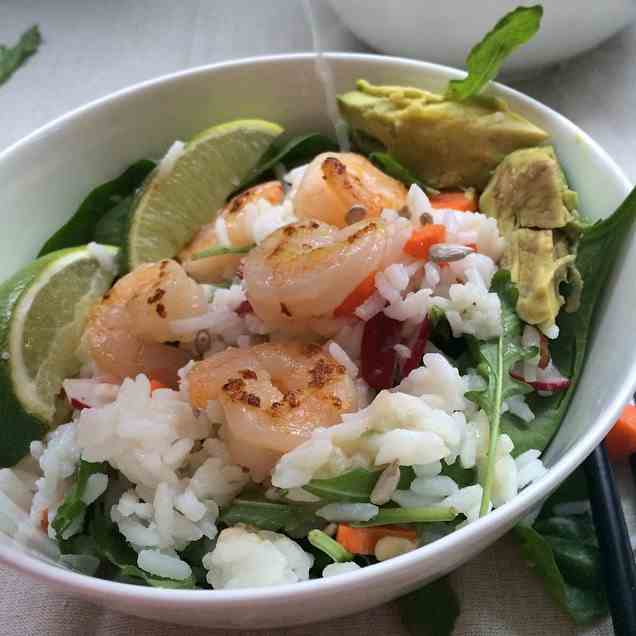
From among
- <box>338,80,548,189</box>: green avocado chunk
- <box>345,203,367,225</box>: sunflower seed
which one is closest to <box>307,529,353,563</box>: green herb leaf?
<box>345,203,367,225</box>: sunflower seed

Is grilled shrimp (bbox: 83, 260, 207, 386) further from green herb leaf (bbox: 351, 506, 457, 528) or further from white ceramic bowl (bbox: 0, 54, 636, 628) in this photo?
green herb leaf (bbox: 351, 506, 457, 528)

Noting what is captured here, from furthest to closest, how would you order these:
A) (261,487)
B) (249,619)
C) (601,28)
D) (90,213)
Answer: (601,28)
(90,213)
(261,487)
(249,619)

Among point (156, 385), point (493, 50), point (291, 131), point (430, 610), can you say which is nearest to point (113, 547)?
point (156, 385)

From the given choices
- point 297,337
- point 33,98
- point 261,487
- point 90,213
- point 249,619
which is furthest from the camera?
point 33,98

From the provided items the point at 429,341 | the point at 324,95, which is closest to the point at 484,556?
the point at 429,341

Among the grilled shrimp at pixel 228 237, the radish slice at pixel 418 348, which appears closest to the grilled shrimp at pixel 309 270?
the radish slice at pixel 418 348

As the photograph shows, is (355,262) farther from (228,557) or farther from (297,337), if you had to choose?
(228,557)

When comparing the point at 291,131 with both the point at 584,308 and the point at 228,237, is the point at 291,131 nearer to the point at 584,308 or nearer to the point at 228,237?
the point at 228,237
